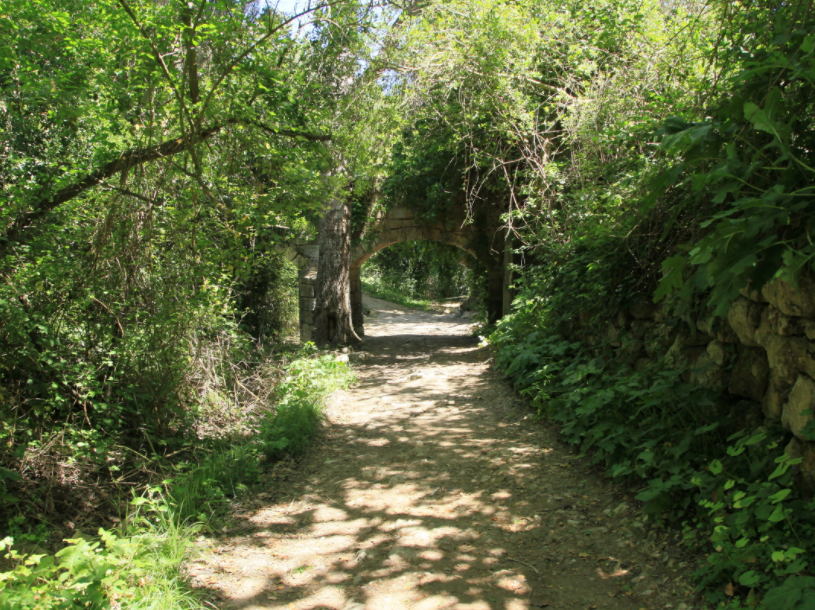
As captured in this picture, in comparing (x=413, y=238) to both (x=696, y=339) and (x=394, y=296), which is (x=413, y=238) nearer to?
(x=696, y=339)

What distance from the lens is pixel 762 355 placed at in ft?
9.20

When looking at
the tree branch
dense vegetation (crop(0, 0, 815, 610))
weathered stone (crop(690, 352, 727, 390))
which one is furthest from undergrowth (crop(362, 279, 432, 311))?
weathered stone (crop(690, 352, 727, 390))

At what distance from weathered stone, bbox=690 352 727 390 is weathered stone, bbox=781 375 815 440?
550 mm

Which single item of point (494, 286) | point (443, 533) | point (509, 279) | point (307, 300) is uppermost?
point (509, 279)

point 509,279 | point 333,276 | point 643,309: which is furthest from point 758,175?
point 333,276

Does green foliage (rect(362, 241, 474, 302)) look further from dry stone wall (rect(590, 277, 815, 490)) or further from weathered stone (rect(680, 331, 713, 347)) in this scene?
dry stone wall (rect(590, 277, 815, 490))

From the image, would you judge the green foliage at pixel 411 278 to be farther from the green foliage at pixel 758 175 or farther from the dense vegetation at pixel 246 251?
the green foliage at pixel 758 175

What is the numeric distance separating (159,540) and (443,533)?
158cm

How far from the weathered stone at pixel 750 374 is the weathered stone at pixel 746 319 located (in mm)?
73

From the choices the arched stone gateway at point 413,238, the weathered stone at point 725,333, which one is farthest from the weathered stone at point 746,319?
the arched stone gateway at point 413,238

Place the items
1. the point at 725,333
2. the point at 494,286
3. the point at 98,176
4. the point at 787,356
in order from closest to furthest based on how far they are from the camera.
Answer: the point at 787,356
the point at 725,333
the point at 98,176
the point at 494,286

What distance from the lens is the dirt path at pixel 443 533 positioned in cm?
264

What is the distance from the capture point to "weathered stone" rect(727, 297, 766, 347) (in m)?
2.76

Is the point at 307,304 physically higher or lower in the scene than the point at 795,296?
lower
